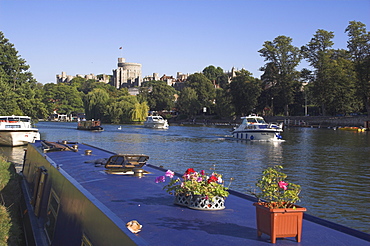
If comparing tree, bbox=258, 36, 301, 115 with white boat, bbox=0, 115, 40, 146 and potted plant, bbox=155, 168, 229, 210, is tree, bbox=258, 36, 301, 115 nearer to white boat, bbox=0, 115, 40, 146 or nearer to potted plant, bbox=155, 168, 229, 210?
white boat, bbox=0, 115, 40, 146

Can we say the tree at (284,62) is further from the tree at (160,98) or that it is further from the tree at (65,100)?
the tree at (65,100)

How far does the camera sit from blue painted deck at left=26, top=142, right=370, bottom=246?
578cm

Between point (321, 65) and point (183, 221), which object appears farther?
point (321, 65)

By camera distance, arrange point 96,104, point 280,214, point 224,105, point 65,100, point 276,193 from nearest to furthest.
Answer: point 280,214, point 276,193, point 96,104, point 224,105, point 65,100

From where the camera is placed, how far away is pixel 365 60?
77.1 meters

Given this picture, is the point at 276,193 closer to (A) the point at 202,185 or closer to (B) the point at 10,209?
(A) the point at 202,185

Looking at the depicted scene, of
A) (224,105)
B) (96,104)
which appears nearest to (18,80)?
(96,104)

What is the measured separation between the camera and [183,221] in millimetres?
6738

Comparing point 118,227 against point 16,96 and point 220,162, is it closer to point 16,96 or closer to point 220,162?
point 220,162

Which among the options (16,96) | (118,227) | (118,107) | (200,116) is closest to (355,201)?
(118,227)

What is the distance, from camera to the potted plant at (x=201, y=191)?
272 inches

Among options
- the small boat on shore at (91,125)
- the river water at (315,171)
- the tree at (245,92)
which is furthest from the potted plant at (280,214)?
the tree at (245,92)

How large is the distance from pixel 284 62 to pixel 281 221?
96464 mm

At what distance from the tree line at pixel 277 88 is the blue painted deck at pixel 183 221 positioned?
48894 millimetres
